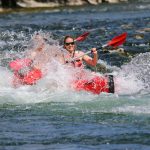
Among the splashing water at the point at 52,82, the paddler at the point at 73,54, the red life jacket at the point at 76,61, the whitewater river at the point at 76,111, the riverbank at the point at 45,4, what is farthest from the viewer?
the riverbank at the point at 45,4

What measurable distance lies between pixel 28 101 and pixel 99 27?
49.9ft

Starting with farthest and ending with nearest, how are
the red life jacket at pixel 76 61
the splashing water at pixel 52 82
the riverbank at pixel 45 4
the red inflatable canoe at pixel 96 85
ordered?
1. the riverbank at pixel 45 4
2. the red life jacket at pixel 76 61
3. the red inflatable canoe at pixel 96 85
4. the splashing water at pixel 52 82

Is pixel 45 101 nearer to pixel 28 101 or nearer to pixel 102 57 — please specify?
pixel 28 101

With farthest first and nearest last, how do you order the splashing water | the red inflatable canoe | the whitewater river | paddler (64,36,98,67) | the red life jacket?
the red life jacket
paddler (64,36,98,67)
the red inflatable canoe
the splashing water
the whitewater river

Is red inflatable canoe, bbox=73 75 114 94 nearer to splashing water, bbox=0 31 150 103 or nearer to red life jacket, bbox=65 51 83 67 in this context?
splashing water, bbox=0 31 150 103

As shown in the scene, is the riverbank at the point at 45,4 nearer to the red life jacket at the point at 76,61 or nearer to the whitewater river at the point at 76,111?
the whitewater river at the point at 76,111

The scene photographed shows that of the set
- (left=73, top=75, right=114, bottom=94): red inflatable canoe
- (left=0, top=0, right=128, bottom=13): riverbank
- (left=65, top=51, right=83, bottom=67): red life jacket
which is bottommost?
(left=73, top=75, right=114, bottom=94): red inflatable canoe

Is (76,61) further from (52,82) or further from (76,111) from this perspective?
(76,111)

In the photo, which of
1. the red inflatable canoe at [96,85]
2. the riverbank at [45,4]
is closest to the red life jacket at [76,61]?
the red inflatable canoe at [96,85]

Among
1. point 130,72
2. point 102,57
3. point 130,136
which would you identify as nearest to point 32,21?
point 102,57

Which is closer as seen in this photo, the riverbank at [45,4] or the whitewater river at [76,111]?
the whitewater river at [76,111]

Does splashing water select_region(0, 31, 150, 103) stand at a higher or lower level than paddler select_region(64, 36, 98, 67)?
lower

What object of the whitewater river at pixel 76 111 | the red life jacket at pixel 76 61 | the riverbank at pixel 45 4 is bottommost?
the whitewater river at pixel 76 111

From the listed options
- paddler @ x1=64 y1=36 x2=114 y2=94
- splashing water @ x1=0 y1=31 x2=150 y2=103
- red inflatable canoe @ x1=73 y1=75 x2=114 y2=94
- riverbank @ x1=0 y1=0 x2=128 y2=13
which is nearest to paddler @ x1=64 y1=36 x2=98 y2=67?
paddler @ x1=64 y1=36 x2=114 y2=94
